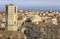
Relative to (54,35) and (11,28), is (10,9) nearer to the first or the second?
(11,28)

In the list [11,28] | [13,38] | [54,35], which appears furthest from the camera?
[11,28]

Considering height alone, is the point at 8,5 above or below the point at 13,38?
above

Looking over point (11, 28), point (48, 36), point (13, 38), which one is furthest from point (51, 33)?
point (11, 28)

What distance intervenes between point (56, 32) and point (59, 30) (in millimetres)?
86

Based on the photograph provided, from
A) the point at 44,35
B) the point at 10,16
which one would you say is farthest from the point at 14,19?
the point at 44,35

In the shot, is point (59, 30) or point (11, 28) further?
point (11, 28)

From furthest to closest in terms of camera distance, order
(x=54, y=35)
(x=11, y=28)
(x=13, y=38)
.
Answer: (x=11, y=28)
(x=13, y=38)
(x=54, y=35)

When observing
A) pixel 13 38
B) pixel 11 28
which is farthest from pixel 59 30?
pixel 11 28

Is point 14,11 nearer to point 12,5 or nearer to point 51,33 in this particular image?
point 12,5

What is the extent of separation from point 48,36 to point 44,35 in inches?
Answer: 5.5

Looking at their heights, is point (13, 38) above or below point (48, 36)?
below

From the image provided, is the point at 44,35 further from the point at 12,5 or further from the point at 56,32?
the point at 12,5

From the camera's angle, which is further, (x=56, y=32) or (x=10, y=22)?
(x=10, y=22)

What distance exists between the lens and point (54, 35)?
A: 5805mm
